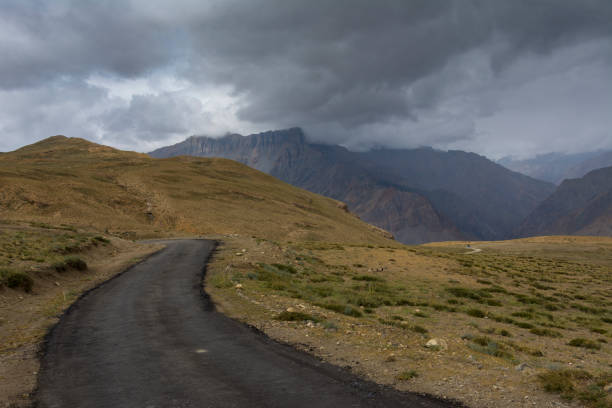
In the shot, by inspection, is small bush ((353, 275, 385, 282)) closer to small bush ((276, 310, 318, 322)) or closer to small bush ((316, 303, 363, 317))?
small bush ((316, 303, 363, 317))

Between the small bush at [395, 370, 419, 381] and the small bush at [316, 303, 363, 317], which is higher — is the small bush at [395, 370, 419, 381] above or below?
above

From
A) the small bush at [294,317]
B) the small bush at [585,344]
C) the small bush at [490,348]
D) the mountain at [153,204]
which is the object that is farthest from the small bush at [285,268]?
the mountain at [153,204]

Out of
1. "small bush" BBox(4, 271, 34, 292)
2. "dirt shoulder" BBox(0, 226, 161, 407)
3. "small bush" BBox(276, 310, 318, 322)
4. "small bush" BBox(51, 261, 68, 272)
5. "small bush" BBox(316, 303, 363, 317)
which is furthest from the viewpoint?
"small bush" BBox(51, 261, 68, 272)

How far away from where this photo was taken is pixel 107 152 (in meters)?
157

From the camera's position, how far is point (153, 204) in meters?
83.6

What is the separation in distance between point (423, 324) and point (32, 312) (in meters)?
16.7

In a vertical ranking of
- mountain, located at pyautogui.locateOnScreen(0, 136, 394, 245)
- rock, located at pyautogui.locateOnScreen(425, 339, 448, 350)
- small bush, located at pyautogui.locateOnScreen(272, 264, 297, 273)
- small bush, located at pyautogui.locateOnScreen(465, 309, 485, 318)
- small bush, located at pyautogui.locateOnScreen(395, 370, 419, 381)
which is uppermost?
mountain, located at pyautogui.locateOnScreen(0, 136, 394, 245)

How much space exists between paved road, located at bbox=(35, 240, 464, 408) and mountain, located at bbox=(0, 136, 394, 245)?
173ft

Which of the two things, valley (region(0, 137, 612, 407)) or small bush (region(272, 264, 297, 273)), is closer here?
valley (region(0, 137, 612, 407))

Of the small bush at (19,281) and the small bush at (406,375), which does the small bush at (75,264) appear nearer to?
the small bush at (19,281)

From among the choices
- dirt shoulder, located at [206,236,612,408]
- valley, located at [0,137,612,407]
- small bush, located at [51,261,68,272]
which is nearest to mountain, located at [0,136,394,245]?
valley, located at [0,137,612,407]

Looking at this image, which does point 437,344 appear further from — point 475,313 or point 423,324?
point 475,313

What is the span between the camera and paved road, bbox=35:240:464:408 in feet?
24.7

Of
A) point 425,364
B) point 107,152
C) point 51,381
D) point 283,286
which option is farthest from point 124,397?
point 107,152
